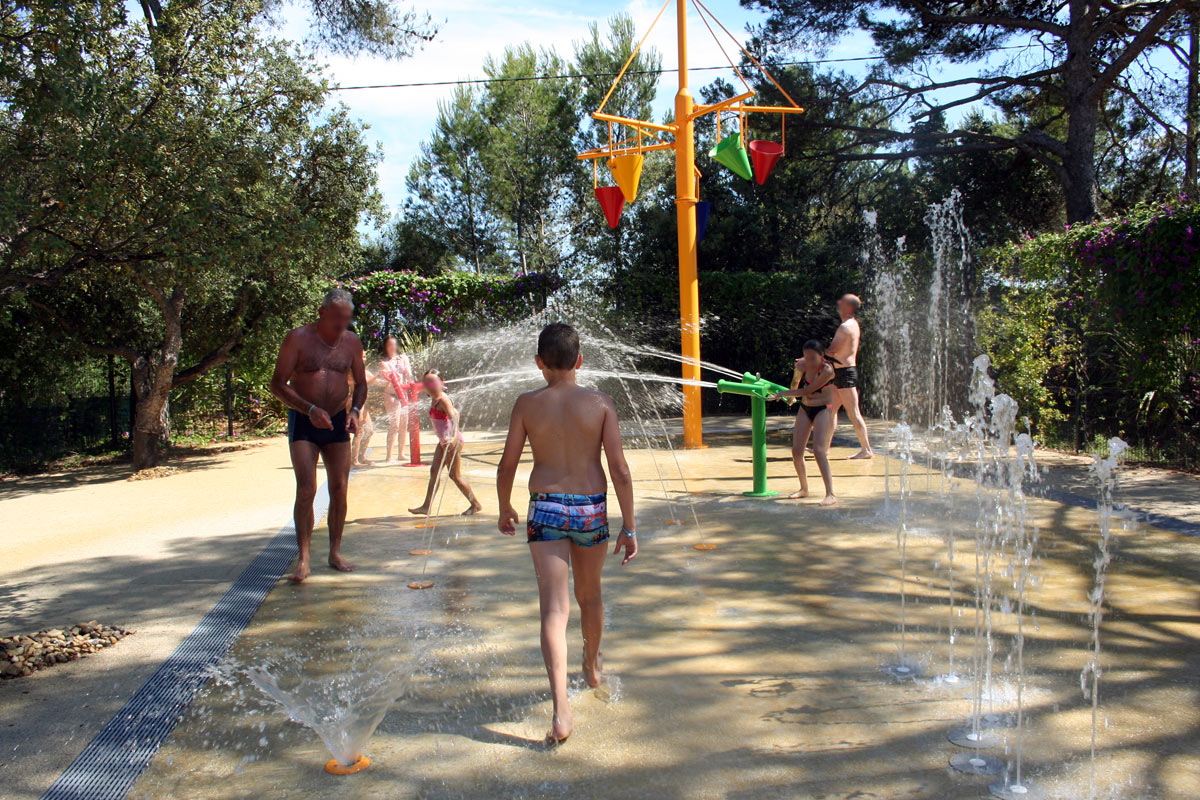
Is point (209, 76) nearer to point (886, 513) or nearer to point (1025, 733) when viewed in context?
point (886, 513)

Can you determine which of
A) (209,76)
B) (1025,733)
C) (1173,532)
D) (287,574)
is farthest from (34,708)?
(209,76)

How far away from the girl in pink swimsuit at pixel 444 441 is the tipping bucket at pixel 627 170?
5.27 metres

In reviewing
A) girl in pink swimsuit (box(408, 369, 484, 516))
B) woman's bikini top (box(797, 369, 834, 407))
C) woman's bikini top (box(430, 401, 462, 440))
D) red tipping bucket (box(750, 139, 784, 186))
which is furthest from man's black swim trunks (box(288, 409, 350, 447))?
red tipping bucket (box(750, 139, 784, 186))

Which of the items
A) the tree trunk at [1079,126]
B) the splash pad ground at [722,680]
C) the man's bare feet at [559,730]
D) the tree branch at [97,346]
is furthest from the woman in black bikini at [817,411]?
the tree trunk at [1079,126]

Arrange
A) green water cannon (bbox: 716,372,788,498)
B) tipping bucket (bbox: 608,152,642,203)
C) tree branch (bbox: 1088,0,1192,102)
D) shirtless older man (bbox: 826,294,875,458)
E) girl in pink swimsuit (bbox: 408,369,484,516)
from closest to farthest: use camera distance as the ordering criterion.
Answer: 1. girl in pink swimsuit (bbox: 408,369,484,516)
2. green water cannon (bbox: 716,372,788,498)
3. shirtless older man (bbox: 826,294,875,458)
4. tipping bucket (bbox: 608,152,642,203)
5. tree branch (bbox: 1088,0,1192,102)

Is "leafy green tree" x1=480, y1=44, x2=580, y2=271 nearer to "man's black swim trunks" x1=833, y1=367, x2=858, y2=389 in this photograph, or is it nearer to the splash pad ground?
"man's black swim trunks" x1=833, y1=367, x2=858, y2=389

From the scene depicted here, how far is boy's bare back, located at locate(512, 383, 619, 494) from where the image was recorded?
3.14m

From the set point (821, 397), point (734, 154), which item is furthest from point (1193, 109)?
point (821, 397)

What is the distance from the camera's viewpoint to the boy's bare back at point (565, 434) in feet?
10.3

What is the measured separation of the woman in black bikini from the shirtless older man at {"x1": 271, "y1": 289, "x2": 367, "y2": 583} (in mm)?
3590

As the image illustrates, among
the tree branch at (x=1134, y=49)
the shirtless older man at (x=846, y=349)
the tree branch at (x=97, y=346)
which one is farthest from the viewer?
the tree branch at (x=1134, y=49)

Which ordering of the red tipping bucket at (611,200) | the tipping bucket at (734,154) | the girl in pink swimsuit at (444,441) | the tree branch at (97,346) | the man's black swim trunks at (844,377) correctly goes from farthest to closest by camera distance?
the red tipping bucket at (611,200), the tipping bucket at (734,154), the tree branch at (97,346), the man's black swim trunks at (844,377), the girl in pink swimsuit at (444,441)

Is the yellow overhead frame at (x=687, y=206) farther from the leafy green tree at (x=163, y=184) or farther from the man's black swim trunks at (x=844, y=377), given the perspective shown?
the leafy green tree at (x=163, y=184)

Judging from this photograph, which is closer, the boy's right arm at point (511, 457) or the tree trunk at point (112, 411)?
the boy's right arm at point (511, 457)
